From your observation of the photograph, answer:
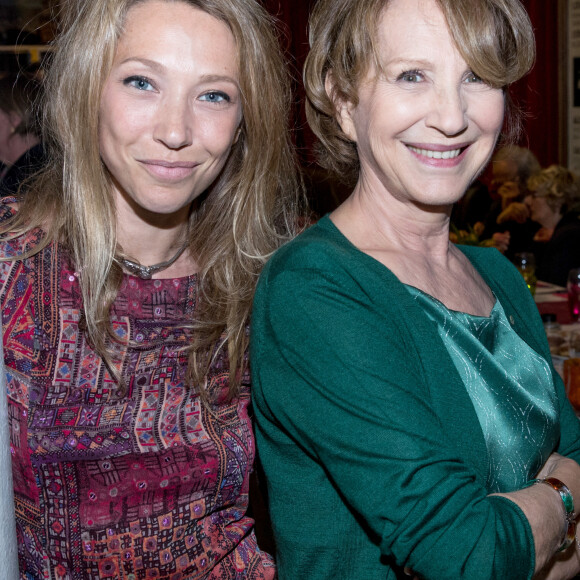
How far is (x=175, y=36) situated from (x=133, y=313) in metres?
0.54

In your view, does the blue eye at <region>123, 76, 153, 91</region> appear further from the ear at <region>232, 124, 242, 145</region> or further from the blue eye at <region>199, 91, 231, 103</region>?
the ear at <region>232, 124, 242, 145</region>

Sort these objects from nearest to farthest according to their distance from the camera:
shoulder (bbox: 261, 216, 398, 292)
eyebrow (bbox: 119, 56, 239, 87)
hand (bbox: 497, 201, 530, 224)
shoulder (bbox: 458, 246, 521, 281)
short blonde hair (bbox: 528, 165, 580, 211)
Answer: shoulder (bbox: 261, 216, 398, 292), eyebrow (bbox: 119, 56, 239, 87), shoulder (bbox: 458, 246, 521, 281), short blonde hair (bbox: 528, 165, 580, 211), hand (bbox: 497, 201, 530, 224)

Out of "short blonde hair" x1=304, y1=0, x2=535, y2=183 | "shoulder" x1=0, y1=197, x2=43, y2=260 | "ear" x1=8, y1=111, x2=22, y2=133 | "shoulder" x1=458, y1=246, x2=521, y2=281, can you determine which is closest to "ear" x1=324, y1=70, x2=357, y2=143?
"short blonde hair" x1=304, y1=0, x2=535, y2=183

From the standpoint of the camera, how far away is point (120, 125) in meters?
1.46

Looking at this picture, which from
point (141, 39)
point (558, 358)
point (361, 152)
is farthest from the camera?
point (558, 358)

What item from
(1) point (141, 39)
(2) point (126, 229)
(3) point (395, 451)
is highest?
(1) point (141, 39)

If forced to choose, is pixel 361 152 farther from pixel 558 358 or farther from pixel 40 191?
pixel 558 358

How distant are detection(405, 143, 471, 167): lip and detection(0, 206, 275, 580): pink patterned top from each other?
611mm

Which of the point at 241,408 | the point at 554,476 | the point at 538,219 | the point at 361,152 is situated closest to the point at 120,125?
the point at 361,152

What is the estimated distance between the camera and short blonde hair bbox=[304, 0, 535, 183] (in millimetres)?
1182

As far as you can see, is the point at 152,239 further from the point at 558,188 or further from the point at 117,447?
the point at 558,188

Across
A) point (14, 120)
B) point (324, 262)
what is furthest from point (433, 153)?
point (14, 120)

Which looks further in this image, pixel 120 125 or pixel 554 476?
pixel 120 125

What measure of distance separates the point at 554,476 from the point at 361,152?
617 millimetres
